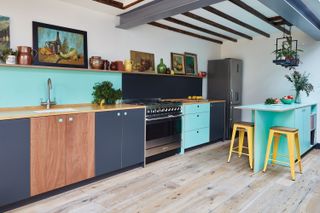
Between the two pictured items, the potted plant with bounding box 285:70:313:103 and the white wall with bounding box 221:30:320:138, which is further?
the white wall with bounding box 221:30:320:138

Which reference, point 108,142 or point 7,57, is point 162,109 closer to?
point 108,142

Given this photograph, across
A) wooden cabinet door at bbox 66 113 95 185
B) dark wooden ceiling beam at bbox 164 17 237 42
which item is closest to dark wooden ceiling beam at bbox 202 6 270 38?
dark wooden ceiling beam at bbox 164 17 237 42

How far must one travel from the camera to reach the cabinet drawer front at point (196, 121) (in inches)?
170

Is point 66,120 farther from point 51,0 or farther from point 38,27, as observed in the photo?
point 51,0

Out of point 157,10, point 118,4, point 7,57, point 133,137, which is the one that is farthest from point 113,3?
point 133,137

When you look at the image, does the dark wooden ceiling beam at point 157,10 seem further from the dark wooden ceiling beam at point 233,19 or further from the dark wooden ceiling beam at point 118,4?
the dark wooden ceiling beam at point 233,19

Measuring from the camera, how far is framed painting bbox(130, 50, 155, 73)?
4188 mm

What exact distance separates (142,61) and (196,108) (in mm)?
1350

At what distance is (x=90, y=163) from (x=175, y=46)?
3170 mm

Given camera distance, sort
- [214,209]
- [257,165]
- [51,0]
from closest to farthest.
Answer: [214,209] < [51,0] < [257,165]

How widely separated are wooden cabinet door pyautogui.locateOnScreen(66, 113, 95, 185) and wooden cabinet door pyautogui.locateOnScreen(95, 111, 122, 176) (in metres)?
0.08

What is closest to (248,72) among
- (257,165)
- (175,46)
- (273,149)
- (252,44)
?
(252,44)

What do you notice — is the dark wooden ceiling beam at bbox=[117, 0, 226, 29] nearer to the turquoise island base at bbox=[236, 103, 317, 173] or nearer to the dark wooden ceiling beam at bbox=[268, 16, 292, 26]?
the turquoise island base at bbox=[236, 103, 317, 173]

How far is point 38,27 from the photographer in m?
3.03
